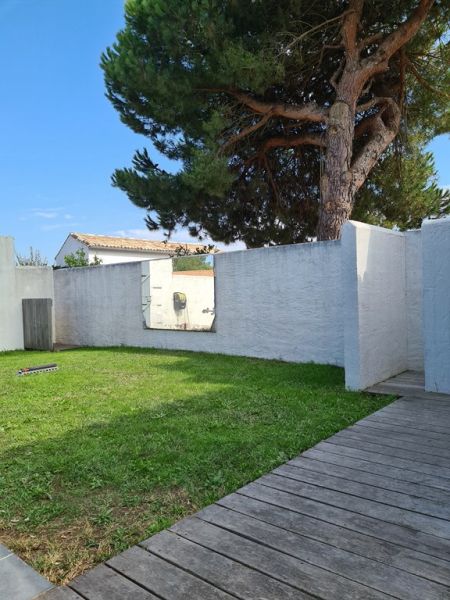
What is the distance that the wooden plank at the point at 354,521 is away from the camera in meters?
2.13

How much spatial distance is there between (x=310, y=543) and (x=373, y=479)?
3.11 feet

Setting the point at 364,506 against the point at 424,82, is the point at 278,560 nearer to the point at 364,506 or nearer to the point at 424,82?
the point at 364,506

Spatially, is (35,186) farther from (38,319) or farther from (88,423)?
(88,423)

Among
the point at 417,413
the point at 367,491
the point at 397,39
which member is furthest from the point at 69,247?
the point at 367,491

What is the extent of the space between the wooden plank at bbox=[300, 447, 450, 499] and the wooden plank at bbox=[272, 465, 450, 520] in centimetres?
13

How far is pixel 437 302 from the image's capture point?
5105mm

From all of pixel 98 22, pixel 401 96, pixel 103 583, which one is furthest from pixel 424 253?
pixel 98 22

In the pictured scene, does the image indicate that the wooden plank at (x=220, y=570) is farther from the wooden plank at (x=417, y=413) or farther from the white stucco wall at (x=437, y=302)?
the white stucco wall at (x=437, y=302)

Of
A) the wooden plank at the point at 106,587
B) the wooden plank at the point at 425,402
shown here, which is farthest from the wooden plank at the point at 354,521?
the wooden plank at the point at 425,402

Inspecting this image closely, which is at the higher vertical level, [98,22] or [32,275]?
[98,22]

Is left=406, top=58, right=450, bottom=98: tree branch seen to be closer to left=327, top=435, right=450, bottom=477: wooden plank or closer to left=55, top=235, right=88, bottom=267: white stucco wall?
left=327, top=435, right=450, bottom=477: wooden plank

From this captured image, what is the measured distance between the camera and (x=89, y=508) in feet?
8.80

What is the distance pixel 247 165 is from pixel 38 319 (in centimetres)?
723

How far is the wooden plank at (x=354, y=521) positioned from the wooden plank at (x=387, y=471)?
0.50 metres
